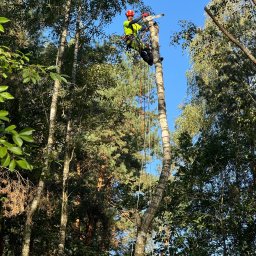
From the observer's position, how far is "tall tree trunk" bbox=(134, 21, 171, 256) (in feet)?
19.1

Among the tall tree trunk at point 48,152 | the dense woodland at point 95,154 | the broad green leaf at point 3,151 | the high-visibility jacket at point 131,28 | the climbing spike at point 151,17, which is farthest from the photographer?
the dense woodland at point 95,154

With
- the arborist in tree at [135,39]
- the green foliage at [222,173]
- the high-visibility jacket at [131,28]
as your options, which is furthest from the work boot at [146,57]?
the green foliage at [222,173]

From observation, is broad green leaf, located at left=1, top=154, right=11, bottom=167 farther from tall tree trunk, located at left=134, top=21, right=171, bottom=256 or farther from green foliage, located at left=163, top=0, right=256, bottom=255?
green foliage, located at left=163, top=0, right=256, bottom=255

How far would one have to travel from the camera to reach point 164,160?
248 inches

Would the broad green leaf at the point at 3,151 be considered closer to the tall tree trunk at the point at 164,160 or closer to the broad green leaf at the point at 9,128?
the broad green leaf at the point at 9,128

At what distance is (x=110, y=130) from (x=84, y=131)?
4426 millimetres

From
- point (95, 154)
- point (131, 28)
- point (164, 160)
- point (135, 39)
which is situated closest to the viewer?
point (164, 160)

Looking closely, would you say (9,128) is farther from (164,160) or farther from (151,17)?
(151,17)

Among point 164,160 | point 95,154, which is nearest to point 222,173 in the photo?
point 95,154

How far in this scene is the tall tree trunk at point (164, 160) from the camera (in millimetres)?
5809

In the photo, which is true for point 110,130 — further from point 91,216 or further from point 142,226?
point 142,226

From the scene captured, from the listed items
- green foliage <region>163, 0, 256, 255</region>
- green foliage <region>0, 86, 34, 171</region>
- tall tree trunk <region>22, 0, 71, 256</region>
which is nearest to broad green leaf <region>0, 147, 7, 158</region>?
green foliage <region>0, 86, 34, 171</region>

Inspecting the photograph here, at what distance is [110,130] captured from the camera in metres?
20.4

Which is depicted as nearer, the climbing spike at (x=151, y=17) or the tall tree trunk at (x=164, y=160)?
the tall tree trunk at (x=164, y=160)
